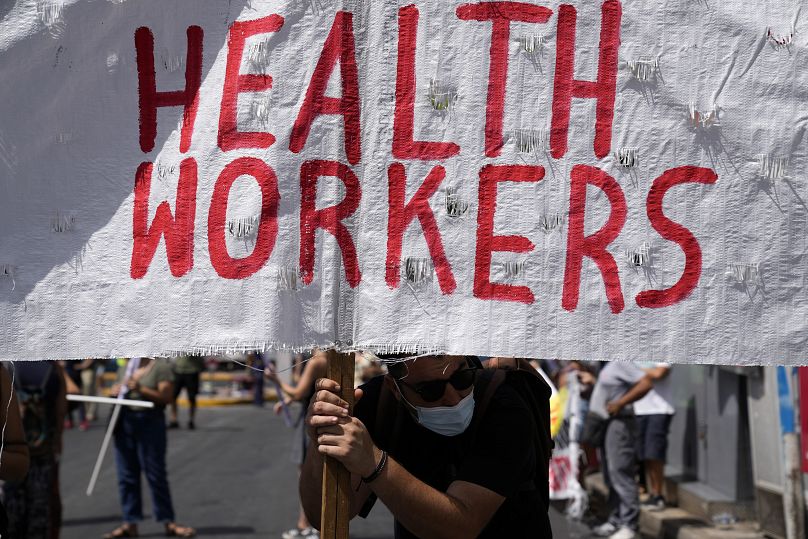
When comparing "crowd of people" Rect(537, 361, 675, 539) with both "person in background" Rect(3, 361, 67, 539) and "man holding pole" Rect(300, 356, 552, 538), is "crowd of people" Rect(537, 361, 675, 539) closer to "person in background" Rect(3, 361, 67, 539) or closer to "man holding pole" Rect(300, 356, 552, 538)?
"person in background" Rect(3, 361, 67, 539)

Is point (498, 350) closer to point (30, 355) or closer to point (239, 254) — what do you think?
point (239, 254)

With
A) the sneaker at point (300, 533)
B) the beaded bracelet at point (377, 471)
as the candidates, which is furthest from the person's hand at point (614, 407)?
the beaded bracelet at point (377, 471)

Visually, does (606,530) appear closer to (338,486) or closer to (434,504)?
(434,504)

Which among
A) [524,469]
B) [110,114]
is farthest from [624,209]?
[110,114]

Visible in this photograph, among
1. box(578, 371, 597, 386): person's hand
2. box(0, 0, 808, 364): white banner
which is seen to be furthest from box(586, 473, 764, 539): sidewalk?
box(0, 0, 808, 364): white banner

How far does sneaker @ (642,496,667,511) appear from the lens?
10.5m

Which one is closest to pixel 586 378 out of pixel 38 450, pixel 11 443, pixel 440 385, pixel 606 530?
pixel 606 530

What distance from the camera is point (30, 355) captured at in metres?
3.16

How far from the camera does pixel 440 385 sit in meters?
3.24

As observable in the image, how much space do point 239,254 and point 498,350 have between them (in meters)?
0.72

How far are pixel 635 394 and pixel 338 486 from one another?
696 centimetres

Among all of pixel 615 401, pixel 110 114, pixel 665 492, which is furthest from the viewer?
pixel 665 492

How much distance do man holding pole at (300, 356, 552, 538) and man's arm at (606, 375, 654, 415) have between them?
6227mm

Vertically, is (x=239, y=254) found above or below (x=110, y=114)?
below
